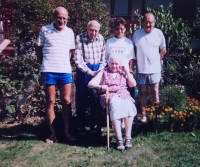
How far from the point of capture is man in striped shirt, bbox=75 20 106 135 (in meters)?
4.40

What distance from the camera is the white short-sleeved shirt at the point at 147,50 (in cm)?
480

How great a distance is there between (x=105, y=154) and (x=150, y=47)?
187cm

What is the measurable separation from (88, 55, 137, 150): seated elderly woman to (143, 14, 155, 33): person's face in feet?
2.33

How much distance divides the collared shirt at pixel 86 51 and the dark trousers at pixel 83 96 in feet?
0.34

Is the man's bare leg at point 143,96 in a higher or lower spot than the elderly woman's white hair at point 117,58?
lower

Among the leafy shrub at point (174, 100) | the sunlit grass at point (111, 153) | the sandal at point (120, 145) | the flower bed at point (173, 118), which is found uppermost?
the leafy shrub at point (174, 100)

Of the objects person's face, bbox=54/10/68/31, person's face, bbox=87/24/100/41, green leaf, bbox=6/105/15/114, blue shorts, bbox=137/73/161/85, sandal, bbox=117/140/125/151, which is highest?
person's face, bbox=54/10/68/31

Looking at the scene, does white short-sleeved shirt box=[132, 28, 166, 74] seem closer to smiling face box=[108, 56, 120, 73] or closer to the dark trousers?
smiling face box=[108, 56, 120, 73]

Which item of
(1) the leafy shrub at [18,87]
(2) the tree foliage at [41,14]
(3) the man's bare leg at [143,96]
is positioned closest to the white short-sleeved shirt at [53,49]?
(1) the leafy shrub at [18,87]

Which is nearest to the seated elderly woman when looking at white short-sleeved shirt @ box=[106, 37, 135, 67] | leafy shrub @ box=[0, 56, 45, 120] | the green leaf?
white short-sleeved shirt @ box=[106, 37, 135, 67]

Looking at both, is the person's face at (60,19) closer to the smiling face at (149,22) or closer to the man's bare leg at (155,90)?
the smiling face at (149,22)

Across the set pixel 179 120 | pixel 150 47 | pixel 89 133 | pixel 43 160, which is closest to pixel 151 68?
pixel 150 47

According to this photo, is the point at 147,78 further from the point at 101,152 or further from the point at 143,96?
the point at 101,152

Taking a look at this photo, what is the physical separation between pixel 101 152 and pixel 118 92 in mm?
921
